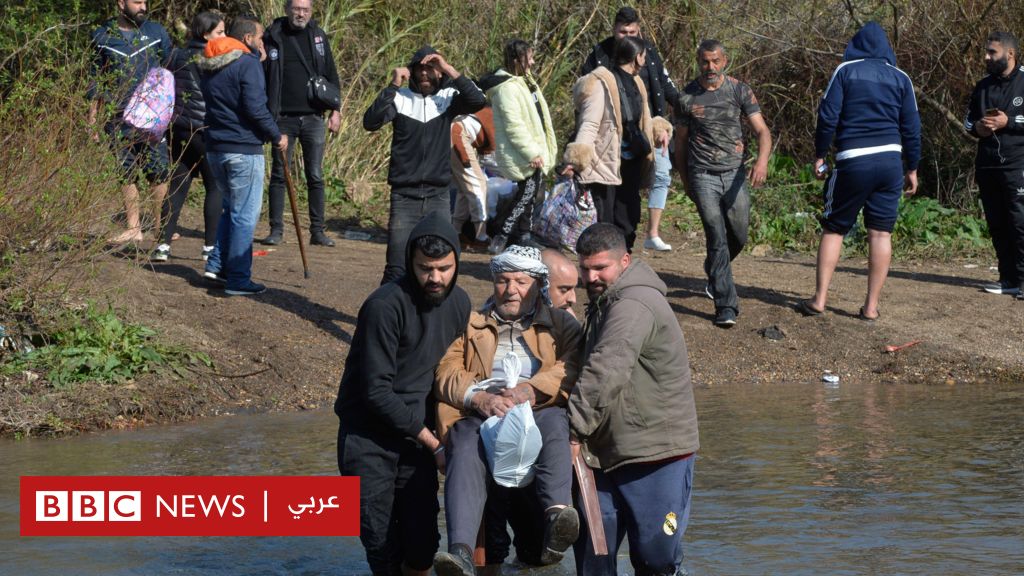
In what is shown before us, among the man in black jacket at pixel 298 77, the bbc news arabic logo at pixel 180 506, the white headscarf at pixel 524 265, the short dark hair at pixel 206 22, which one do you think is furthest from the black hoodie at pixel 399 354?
the man in black jacket at pixel 298 77

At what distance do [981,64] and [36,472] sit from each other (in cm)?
1114

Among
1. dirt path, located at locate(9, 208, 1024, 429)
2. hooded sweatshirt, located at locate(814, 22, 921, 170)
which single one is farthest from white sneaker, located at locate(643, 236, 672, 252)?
hooded sweatshirt, located at locate(814, 22, 921, 170)

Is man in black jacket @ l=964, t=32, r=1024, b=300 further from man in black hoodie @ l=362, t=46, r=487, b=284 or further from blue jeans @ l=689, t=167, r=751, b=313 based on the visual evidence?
man in black hoodie @ l=362, t=46, r=487, b=284

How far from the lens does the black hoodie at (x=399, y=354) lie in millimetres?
5352

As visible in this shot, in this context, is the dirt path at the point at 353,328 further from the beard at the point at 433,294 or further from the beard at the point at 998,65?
the beard at the point at 433,294

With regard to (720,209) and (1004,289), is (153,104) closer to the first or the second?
(720,209)

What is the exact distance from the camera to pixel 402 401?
17.8ft

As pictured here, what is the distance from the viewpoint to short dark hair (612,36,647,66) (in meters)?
10.4

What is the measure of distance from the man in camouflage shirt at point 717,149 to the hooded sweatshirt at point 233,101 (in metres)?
3.08

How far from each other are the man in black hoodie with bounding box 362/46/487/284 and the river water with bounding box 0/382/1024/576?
1.48 metres

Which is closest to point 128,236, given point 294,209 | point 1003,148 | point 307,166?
point 294,209

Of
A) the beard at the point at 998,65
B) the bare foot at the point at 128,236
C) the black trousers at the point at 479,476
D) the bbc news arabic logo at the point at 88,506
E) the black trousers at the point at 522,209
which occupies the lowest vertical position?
the bbc news arabic logo at the point at 88,506

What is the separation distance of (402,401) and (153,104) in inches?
226

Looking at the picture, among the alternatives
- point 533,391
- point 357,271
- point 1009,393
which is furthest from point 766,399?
point 533,391
